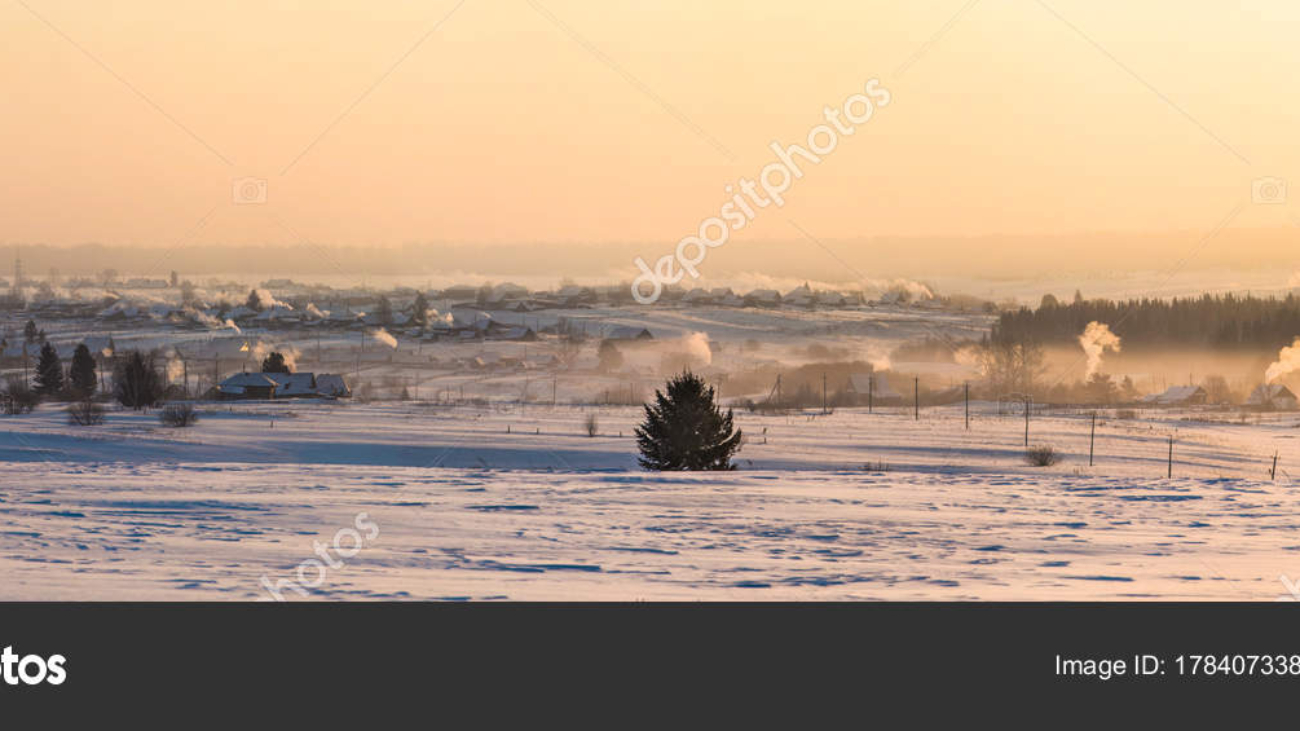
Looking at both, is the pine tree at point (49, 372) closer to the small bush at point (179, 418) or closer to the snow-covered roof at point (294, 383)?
the snow-covered roof at point (294, 383)

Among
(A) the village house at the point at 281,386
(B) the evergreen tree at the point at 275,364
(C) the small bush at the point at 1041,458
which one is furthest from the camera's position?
(B) the evergreen tree at the point at 275,364

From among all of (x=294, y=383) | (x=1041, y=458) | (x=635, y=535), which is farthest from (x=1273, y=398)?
(x=635, y=535)

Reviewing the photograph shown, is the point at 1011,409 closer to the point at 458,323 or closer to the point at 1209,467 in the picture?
the point at 1209,467

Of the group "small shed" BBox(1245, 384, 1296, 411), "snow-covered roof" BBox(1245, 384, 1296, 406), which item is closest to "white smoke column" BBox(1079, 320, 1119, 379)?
"snow-covered roof" BBox(1245, 384, 1296, 406)

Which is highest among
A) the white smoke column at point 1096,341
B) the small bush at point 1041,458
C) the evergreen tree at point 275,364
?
the white smoke column at point 1096,341

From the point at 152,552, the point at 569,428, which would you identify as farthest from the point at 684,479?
the point at 569,428

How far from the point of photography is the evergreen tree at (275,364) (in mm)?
92188

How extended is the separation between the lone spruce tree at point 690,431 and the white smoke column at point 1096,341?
92.6m

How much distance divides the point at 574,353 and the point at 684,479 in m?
112

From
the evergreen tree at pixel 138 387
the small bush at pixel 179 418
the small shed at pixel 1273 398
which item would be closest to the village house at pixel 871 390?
the small shed at pixel 1273 398

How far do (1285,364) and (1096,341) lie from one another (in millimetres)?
17275

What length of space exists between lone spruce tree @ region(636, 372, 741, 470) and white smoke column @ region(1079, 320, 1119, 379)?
92622mm

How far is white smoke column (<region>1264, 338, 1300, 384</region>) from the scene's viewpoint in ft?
351

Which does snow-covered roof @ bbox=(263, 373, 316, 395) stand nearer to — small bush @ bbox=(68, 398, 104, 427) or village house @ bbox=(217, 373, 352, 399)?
village house @ bbox=(217, 373, 352, 399)
